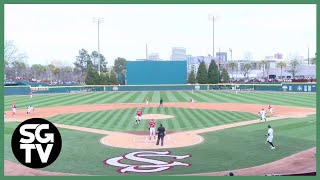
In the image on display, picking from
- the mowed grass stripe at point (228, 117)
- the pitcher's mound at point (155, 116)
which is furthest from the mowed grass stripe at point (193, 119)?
the mowed grass stripe at point (228, 117)

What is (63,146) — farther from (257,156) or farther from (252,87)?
(252,87)

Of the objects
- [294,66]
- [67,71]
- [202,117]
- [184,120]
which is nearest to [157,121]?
[184,120]

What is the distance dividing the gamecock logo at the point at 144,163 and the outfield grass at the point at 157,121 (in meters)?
7.88

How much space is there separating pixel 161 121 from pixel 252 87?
47352mm

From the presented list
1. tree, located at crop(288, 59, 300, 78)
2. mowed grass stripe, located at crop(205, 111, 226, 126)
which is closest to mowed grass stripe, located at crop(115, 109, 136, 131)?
mowed grass stripe, located at crop(205, 111, 226, 126)

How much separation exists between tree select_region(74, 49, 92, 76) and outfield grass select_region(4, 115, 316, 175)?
125 meters

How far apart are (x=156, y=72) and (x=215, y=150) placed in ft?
215

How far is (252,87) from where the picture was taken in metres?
75.0

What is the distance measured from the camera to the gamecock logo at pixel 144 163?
56.5ft

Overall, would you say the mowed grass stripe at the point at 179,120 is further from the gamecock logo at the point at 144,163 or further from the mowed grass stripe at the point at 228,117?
the gamecock logo at the point at 144,163

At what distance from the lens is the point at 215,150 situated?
20.7m

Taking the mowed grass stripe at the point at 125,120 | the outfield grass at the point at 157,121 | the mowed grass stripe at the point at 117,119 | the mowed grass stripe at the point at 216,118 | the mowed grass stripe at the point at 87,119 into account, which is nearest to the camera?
the mowed grass stripe at the point at 125,120

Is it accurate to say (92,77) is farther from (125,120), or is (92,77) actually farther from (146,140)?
(146,140)

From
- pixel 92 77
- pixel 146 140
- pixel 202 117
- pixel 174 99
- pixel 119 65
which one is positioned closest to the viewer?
pixel 146 140
